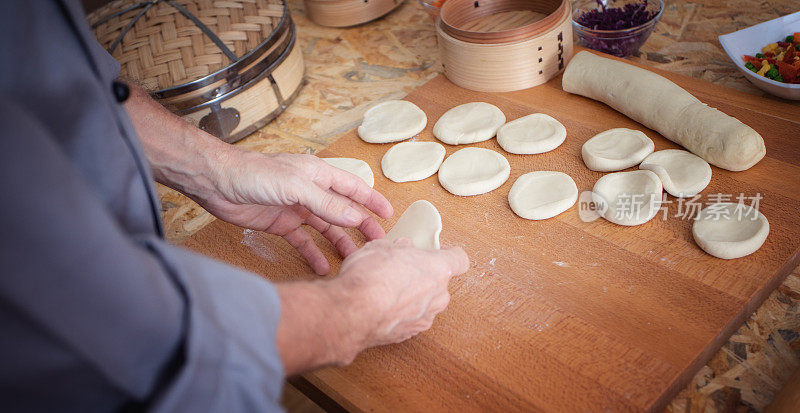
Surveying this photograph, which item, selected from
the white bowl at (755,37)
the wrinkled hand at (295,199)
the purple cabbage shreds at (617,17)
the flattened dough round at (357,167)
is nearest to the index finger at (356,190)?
Result: the wrinkled hand at (295,199)

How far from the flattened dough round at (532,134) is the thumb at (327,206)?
0.65 meters

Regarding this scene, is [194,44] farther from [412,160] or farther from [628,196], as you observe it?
[628,196]

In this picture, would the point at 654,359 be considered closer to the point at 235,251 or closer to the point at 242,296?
the point at 242,296

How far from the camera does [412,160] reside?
1.90 metres

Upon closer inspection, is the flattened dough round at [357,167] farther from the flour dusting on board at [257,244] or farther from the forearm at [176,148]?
the forearm at [176,148]

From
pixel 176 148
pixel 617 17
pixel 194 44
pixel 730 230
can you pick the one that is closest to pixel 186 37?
pixel 194 44

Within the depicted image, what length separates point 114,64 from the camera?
4.80ft

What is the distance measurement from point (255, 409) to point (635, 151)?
1407mm

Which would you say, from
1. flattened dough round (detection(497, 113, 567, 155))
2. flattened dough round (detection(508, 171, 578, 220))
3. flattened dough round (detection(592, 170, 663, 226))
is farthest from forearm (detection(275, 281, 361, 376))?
flattened dough round (detection(497, 113, 567, 155))

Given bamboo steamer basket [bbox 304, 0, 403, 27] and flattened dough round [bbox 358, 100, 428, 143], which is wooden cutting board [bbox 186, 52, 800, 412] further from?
bamboo steamer basket [bbox 304, 0, 403, 27]

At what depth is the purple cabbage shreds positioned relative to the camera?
85.5 inches

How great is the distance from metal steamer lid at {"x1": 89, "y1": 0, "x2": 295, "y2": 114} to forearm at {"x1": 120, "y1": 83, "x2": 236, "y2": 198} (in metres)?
0.42

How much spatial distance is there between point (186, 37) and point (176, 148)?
0.71 meters

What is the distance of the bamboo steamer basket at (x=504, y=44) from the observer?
6.57 ft
